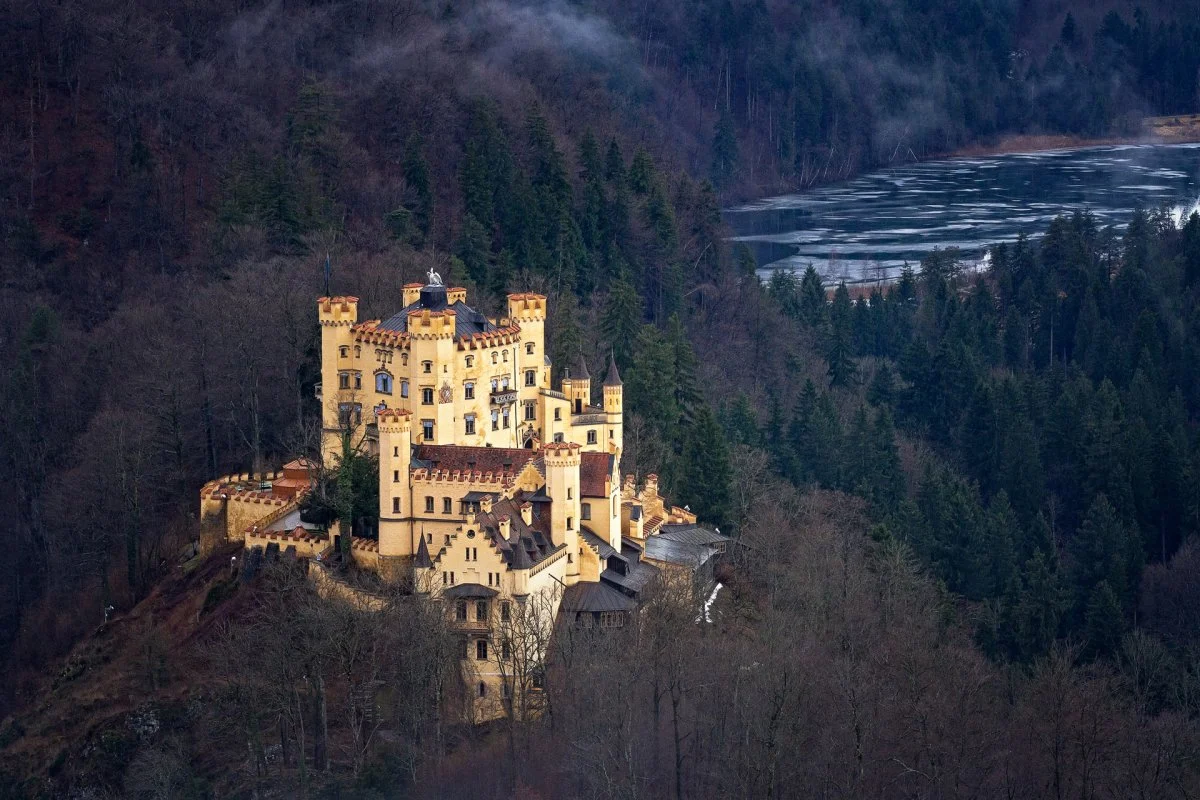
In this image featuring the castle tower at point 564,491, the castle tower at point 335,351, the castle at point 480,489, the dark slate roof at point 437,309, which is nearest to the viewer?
the castle at point 480,489

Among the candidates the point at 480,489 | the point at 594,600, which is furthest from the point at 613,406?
the point at 594,600

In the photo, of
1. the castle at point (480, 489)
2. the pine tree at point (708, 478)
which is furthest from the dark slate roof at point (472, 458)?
the pine tree at point (708, 478)

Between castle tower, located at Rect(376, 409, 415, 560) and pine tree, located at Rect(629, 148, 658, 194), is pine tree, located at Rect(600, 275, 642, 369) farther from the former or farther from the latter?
castle tower, located at Rect(376, 409, 415, 560)

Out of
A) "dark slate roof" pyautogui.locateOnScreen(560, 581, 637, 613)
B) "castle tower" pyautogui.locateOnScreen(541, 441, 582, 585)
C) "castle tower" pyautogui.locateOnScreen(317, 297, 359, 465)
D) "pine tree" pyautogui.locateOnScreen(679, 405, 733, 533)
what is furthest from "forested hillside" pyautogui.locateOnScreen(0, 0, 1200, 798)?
"castle tower" pyautogui.locateOnScreen(541, 441, 582, 585)

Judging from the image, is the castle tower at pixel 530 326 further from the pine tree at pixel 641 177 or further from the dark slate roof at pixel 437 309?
the pine tree at pixel 641 177

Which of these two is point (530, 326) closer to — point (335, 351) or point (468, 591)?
point (335, 351)

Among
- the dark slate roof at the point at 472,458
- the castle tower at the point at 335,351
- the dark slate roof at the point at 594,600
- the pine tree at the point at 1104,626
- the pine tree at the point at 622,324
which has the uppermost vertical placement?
the castle tower at the point at 335,351
